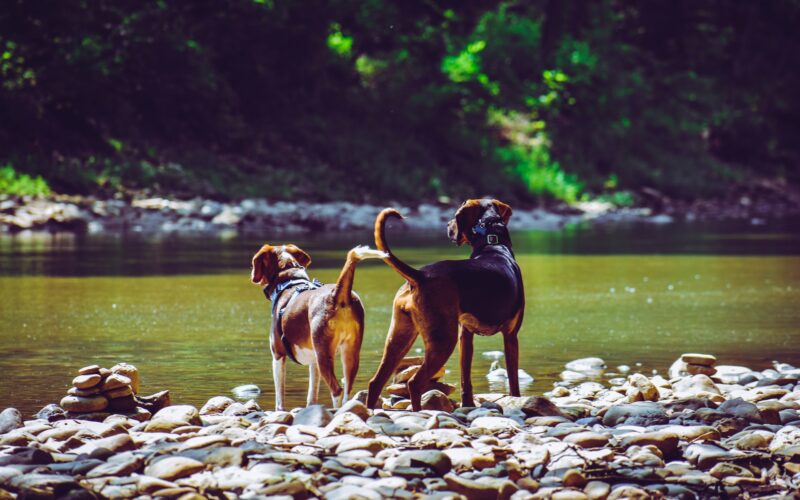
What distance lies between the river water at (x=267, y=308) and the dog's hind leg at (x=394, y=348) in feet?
4.09

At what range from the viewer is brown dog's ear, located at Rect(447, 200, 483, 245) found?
8.30 m

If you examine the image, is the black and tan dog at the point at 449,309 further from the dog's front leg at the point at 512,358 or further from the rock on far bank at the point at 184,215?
the rock on far bank at the point at 184,215

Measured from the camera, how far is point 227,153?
3594cm

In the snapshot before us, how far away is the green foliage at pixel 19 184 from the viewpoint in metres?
28.8

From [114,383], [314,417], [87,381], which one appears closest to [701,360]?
[314,417]

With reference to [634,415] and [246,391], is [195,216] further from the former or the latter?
[634,415]

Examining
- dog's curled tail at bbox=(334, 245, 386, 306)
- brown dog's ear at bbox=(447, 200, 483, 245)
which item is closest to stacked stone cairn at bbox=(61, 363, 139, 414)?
dog's curled tail at bbox=(334, 245, 386, 306)

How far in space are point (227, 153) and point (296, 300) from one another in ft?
93.7

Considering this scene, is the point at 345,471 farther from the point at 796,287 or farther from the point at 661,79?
the point at 661,79

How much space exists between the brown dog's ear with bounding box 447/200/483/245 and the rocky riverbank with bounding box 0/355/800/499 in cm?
116

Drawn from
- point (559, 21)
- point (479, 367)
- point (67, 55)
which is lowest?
point (479, 367)

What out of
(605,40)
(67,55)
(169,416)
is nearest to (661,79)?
(605,40)

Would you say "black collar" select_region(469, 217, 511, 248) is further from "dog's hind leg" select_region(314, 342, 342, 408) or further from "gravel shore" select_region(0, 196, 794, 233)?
"gravel shore" select_region(0, 196, 794, 233)

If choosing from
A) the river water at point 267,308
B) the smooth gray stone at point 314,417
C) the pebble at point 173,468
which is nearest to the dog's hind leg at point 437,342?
the smooth gray stone at point 314,417
